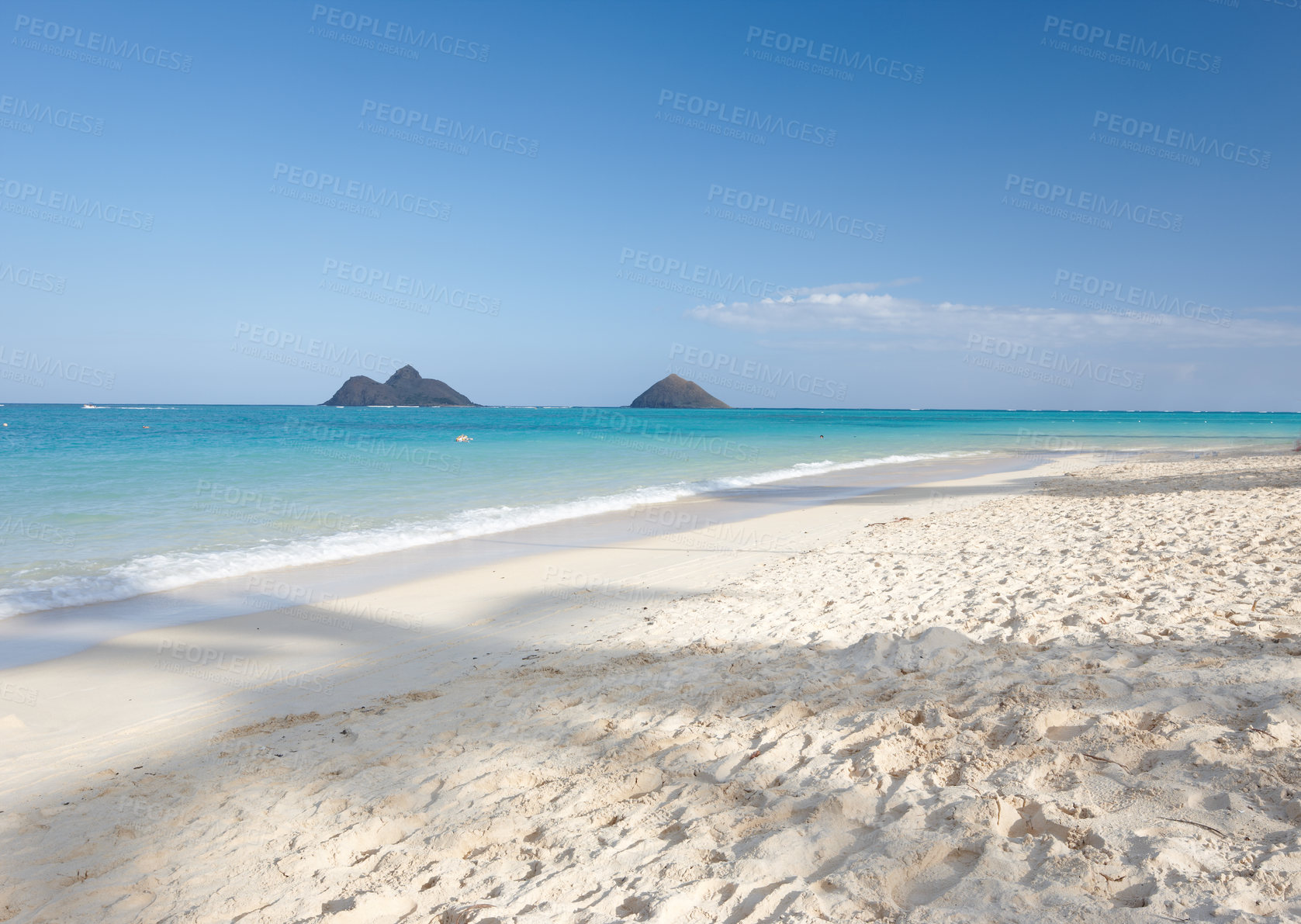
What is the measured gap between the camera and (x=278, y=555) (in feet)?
33.9

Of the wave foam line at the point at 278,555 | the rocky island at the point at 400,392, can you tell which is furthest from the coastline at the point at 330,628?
the rocky island at the point at 400,392

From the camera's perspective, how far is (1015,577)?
291 inches

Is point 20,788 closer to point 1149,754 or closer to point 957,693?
point 957,693

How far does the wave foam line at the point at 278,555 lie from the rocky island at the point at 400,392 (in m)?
150

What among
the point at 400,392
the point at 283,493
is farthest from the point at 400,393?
the point at 283,493

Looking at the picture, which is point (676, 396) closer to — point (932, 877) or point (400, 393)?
point (400, 393)

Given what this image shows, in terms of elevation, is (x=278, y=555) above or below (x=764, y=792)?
below

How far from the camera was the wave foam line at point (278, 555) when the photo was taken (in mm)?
8258

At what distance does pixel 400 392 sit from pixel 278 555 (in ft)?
513

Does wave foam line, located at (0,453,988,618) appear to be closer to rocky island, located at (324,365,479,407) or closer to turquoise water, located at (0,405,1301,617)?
turquoise water, located at (0,405,1301,617)

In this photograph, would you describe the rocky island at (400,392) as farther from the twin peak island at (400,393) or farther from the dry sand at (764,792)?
the dry sand at (764,792)

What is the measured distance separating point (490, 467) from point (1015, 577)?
789 inches

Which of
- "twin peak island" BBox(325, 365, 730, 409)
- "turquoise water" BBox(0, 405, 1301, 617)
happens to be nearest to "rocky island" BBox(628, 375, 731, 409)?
"twin peak island" BBox(325, 365, 730, 409)

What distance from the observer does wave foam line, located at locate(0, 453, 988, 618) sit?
8258mm
